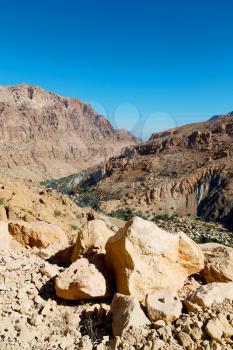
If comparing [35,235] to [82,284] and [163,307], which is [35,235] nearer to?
[82,284]

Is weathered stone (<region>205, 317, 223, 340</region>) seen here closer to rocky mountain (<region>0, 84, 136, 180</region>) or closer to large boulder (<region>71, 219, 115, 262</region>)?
large boulder (<region>71, 219, 115, 262</region>)

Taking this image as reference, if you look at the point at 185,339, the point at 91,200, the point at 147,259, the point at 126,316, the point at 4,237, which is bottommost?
the point at 91,200

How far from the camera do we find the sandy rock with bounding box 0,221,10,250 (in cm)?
929

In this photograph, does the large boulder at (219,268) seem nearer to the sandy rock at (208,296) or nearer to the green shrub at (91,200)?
the sandy rock at (208,296)

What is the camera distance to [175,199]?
78.4 m

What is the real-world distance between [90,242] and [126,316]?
2490mm

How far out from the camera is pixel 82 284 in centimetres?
650

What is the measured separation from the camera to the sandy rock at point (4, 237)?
9.29 m

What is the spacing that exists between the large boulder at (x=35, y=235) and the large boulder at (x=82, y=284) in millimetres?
3305

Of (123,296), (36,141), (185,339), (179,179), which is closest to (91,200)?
(179,179)

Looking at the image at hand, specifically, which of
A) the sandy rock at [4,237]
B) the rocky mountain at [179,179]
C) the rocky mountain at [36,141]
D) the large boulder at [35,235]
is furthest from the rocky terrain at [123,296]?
the rocky mountain at [36,141]

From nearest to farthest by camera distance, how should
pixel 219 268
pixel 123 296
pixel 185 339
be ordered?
1. pixel 185 339
2. pixel 123 296
3. pixel 219 268

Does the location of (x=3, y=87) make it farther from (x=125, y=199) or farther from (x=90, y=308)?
(x=90, y=308)

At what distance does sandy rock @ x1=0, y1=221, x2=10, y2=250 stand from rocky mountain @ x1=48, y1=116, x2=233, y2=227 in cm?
6108
